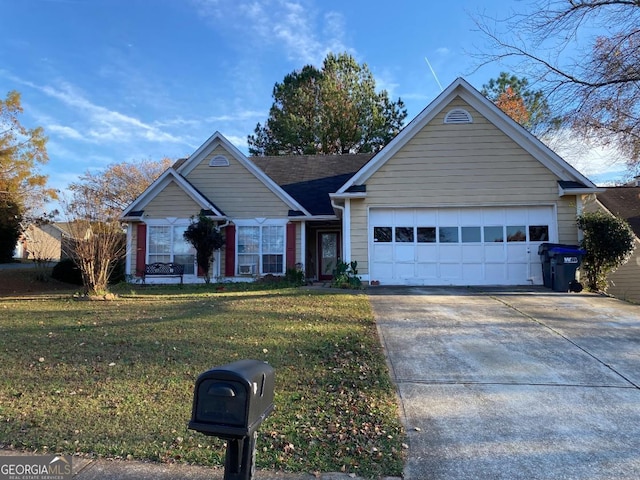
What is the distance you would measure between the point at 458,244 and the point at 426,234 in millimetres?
991

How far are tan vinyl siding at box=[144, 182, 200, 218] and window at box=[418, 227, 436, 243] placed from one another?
756cm

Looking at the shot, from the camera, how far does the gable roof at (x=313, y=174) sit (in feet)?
53.6

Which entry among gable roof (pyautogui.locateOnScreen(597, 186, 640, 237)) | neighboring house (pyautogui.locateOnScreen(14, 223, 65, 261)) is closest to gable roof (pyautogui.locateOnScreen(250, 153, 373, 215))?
neighboring house (pyautogui.locateOnScreen(14, 223, 65, 261))

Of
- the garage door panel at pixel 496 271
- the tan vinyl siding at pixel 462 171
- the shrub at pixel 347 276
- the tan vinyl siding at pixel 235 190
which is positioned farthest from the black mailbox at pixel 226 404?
the tan vinyl siding at pixel 235 190

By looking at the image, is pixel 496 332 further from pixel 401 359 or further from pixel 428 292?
pixel 428 292

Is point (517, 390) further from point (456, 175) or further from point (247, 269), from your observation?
point (247, 269)

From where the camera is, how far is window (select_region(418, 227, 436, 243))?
13.0m

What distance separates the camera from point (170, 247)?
15.2 metres

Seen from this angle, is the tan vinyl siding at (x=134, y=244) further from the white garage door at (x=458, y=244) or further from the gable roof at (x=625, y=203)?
the gable roof at (x=625, y=203)

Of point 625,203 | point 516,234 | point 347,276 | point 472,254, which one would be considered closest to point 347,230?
point 347,276

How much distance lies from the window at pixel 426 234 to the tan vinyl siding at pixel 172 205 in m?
7.56

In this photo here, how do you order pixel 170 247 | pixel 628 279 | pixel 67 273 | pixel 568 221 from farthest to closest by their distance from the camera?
1. pixel 67 273
2. pixel 170 247
3. pixel 628 279
4. pixel 568 221

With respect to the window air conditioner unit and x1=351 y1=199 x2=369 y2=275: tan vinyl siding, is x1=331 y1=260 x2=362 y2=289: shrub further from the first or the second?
the window air conditioner unit

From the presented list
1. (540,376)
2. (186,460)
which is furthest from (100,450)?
(540,376)
